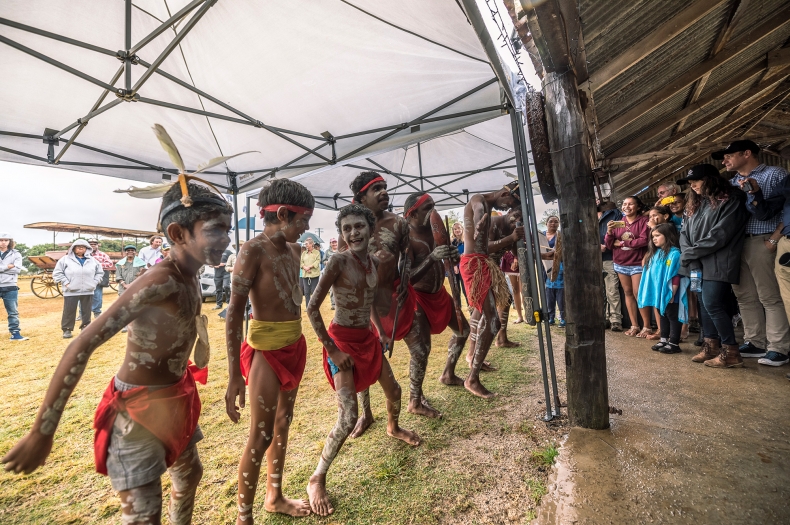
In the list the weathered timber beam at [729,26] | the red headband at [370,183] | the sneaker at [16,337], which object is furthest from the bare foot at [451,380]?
the sneaker at [16,337]

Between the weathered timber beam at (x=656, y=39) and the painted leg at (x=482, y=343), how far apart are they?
2.52 metres

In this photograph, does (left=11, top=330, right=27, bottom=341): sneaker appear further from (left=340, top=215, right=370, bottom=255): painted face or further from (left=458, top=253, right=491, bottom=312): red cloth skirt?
(left=458, top=253, right=491, bottom=312): red cloth skirt

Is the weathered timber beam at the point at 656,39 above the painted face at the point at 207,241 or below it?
above

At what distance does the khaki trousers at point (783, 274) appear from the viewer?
3074 mm

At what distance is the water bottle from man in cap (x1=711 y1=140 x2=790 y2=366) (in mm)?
281

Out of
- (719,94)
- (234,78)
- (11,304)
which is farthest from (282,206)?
(11,304)

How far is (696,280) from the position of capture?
3.85 m

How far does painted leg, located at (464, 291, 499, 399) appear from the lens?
11.1ft

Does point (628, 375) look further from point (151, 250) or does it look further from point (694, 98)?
point (151, 250)

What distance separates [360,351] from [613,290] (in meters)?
5.08

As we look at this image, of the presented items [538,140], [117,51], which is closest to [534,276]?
[538,140]

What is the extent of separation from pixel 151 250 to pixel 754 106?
12494 mm

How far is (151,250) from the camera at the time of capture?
814 centimetres

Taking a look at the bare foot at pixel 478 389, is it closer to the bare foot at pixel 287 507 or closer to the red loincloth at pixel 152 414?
the bare foot at pixel 287 507
